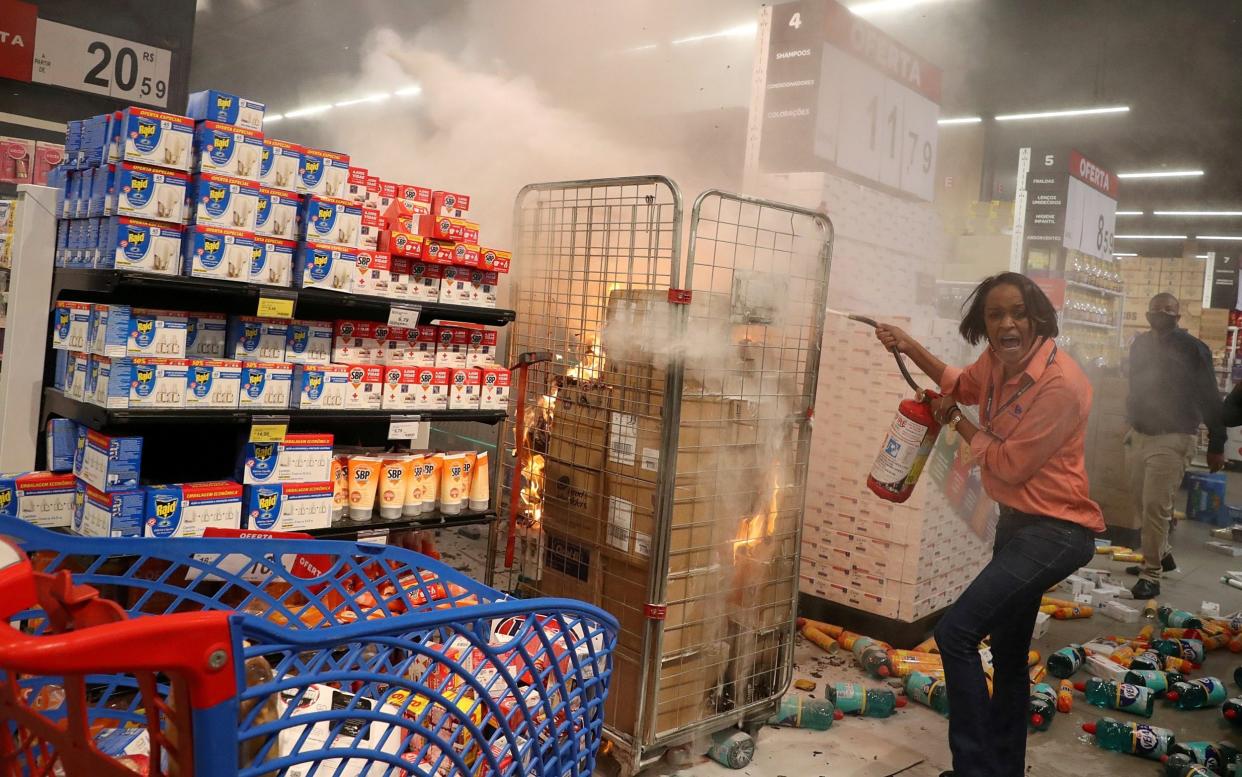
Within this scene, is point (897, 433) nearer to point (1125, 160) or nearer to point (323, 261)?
point (323, 261)

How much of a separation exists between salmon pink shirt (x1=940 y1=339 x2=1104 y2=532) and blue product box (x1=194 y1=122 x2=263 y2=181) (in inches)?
109

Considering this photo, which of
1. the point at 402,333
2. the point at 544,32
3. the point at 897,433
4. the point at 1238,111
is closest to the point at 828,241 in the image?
the point at 897,433

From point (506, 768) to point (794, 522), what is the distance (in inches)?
96.0

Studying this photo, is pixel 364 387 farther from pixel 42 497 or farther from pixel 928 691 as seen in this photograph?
pixel 928 691

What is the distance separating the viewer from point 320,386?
3189mm

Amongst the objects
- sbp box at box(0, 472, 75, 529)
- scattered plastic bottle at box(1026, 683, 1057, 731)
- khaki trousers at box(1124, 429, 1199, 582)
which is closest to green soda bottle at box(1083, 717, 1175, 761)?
scattered plastic bottle at box(1026, 683, 1057, 731)

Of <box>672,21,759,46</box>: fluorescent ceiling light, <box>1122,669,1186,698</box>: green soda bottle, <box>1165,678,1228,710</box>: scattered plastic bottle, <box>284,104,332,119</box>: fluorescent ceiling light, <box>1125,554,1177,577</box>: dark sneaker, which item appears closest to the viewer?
<box>1165,678,1228,710</box>: scattered plastic bottle

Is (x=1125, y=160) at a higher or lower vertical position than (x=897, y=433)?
higher

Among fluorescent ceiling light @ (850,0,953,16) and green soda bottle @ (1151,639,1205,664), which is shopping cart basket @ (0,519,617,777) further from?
fluorescent ceiling light @ (850,0,953,16)

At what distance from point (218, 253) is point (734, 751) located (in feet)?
8.48

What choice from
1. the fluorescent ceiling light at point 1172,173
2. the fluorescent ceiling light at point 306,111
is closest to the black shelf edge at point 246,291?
the fluorescent ceiling light at point 306,111

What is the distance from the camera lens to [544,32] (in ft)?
20.6

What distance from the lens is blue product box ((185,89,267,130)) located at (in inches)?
113

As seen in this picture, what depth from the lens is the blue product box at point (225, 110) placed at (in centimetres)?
288
